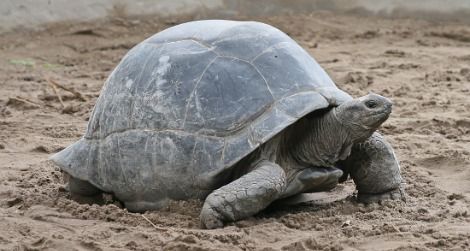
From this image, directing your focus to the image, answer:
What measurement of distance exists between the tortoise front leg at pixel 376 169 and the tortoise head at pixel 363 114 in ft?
A: 0.78

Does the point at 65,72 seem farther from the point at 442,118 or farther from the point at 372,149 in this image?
the point at 372,149

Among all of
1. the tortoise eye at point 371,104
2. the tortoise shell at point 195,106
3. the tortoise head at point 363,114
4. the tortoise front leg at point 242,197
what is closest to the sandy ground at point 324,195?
the tortoise front leg at point 242,197

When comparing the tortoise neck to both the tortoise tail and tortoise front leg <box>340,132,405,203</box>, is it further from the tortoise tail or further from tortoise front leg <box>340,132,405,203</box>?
the tortoise tail

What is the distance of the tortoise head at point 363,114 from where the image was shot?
15.0 feet

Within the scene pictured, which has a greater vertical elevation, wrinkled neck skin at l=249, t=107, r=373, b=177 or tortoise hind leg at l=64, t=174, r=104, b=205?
wrinkled neck skin at l=249, t=107, r=373, b=177

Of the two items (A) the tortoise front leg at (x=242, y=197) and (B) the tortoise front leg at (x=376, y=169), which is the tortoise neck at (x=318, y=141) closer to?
(B) the tortoise front leg at (x=376, y=169)

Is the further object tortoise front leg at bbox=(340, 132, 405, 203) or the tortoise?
tortoise front leg at bbox=(340, 132, 405, 203)

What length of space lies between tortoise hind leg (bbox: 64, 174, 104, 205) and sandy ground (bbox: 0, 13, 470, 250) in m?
0.10

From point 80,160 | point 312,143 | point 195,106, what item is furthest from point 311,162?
point 80,160

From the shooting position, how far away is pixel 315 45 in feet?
33.3

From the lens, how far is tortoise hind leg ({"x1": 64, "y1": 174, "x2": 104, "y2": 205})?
517 centimetres

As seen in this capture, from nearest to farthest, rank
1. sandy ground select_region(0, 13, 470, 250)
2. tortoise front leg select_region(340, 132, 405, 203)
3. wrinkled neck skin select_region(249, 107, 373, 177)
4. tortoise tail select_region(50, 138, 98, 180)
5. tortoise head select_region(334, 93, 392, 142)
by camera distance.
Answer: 1. sandy ground select_region(0, 13, 470, 250)
2. tortoise head select_region(334, 93, 392, 142)
3. wrinkled neck skin select_region(249, 107, 373, 177)
4. tortoise front leg select_region(340, 132, 405, 203)
5. tortoise tail select_region(50, 138, 98, 180)

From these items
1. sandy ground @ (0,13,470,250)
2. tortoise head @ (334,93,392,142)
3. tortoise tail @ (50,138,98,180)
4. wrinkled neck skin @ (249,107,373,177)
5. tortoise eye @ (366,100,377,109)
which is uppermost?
tortoise eye @ (366,100,377,109)

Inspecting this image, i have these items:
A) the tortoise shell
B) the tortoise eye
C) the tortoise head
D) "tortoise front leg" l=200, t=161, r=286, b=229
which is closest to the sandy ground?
"tortoise front leg" l=200, t=161, r=286, b=229
